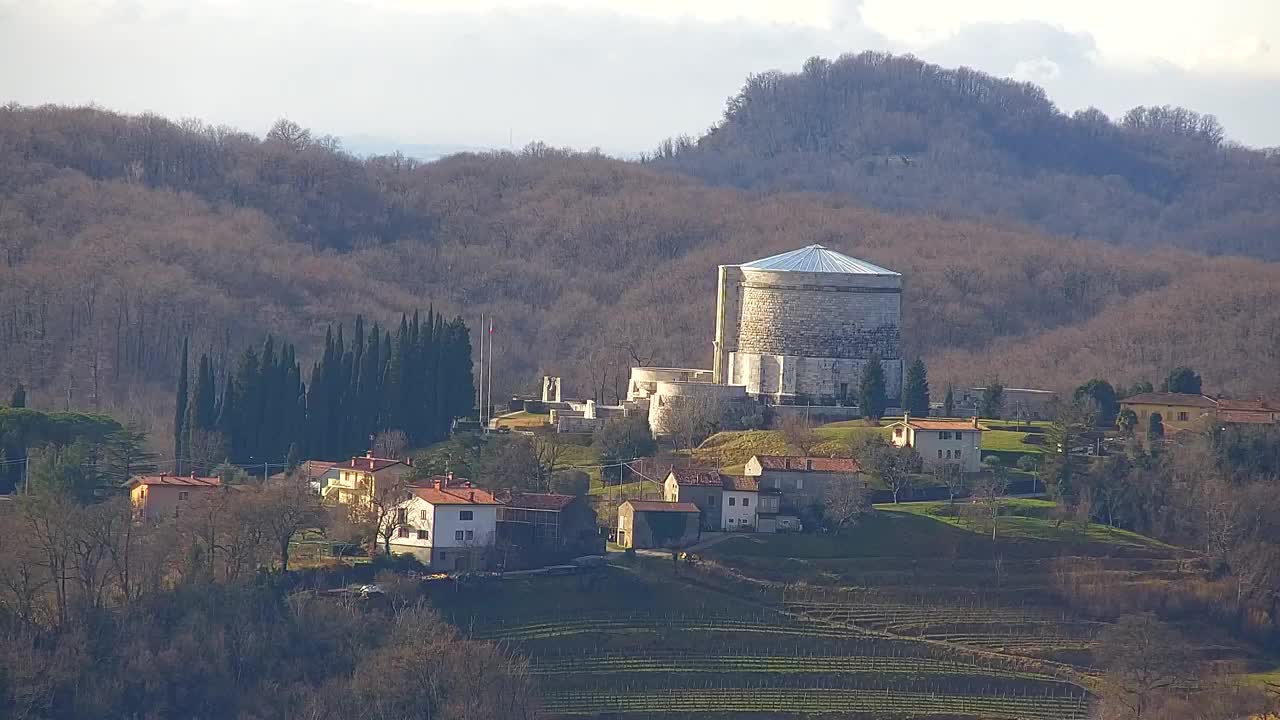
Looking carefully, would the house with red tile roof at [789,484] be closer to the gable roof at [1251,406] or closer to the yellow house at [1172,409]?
the yellow house at [1172,409]

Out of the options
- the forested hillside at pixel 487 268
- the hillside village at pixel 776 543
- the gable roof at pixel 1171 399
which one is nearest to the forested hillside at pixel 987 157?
the forested hillside at pixel 487 268

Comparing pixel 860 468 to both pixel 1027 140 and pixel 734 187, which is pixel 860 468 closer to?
pixel 734 187

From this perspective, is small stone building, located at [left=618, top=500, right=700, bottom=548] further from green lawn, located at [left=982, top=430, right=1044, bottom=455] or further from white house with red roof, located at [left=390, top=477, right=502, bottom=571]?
green lawn, located at [left=982, top=430, right=1044, bottom=455]

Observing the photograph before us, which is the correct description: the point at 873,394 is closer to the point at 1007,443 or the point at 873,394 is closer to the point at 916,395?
the point at 916,395

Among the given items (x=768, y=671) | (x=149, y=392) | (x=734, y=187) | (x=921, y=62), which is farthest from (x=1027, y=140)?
(x=768, y=671)

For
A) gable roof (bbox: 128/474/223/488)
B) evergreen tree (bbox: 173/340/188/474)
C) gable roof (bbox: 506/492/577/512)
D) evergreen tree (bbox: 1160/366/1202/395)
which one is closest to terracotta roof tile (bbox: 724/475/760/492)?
gable roof (bbox: 506/492/577/512)

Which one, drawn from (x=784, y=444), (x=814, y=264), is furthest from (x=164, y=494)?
(x=814, y=264)
